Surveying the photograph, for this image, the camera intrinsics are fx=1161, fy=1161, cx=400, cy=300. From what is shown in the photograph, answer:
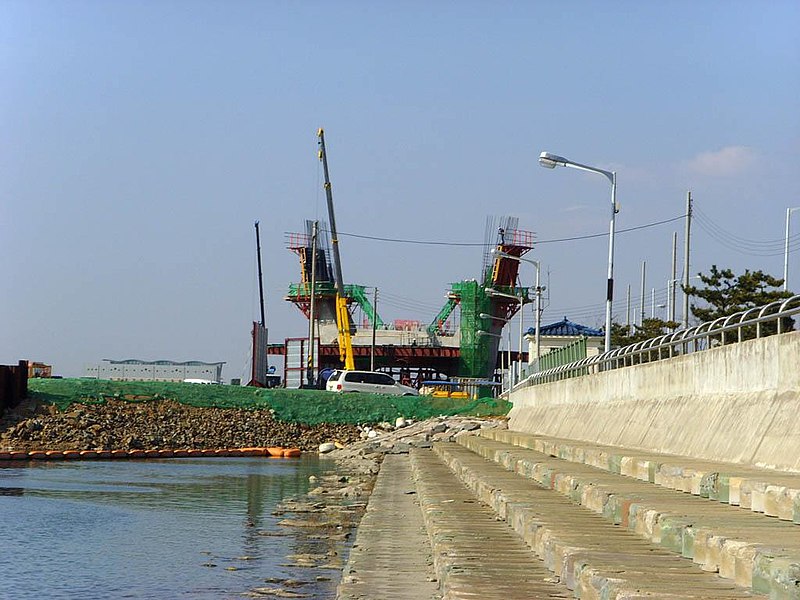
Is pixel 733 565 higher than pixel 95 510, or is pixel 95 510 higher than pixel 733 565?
pixel 733 565

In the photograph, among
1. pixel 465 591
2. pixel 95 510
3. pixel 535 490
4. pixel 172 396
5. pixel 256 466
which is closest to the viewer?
pixel 465 591

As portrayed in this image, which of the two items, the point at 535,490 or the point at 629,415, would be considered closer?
the point at 535,490

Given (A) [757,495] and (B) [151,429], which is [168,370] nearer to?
(B) [151,429]

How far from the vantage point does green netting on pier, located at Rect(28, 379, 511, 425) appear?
4834 centimetres

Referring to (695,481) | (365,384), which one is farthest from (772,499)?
(365,384)

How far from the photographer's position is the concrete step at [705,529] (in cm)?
487

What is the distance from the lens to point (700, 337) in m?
15.7

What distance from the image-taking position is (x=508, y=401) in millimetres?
52250

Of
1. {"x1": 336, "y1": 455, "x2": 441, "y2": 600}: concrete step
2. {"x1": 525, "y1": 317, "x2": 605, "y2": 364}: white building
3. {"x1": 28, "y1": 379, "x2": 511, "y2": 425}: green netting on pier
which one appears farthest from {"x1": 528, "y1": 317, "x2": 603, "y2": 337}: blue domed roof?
{"x1": 336, "y1": 455, "x2": 441, "y2": 600}: concrete step

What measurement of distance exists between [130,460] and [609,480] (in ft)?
109

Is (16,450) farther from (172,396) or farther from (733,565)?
(733,565)

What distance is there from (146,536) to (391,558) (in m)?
7.38

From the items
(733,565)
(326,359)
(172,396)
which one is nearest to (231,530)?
(733,565)

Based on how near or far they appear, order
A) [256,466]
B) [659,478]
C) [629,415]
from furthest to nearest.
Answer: [256,466] → [629,415] → [659,478]
